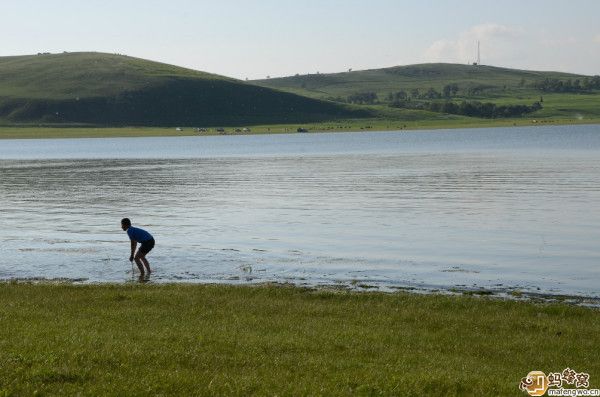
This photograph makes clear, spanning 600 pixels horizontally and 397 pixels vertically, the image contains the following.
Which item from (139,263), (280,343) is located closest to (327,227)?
(139,263)

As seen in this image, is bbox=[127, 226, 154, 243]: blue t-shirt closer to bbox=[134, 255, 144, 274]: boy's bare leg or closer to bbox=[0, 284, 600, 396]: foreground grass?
bbox=[134, 255, 144, 274]: boy's bare leg

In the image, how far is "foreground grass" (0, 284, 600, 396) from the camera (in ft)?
46.4

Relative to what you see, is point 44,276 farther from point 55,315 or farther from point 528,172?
point 528,172

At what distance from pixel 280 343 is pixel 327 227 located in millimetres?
29942

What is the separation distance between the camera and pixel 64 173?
10325 cm

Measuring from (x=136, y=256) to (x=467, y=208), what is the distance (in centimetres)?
2908

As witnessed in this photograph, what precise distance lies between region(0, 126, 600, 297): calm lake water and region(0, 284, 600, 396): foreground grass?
20.6 feet

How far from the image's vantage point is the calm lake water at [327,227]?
32.6 m

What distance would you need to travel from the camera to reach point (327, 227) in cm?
4716

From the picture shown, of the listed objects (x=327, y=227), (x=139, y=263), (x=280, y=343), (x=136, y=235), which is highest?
(x=280, y=343)

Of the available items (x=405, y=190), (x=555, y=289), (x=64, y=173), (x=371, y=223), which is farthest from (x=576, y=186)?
(x=64, y=173)

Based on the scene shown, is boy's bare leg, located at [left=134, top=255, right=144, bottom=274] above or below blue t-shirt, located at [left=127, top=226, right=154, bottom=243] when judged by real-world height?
below

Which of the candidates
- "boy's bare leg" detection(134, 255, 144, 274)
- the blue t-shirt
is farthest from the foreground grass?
the blue t-shirt

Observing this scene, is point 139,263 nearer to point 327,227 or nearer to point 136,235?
point 136,235
